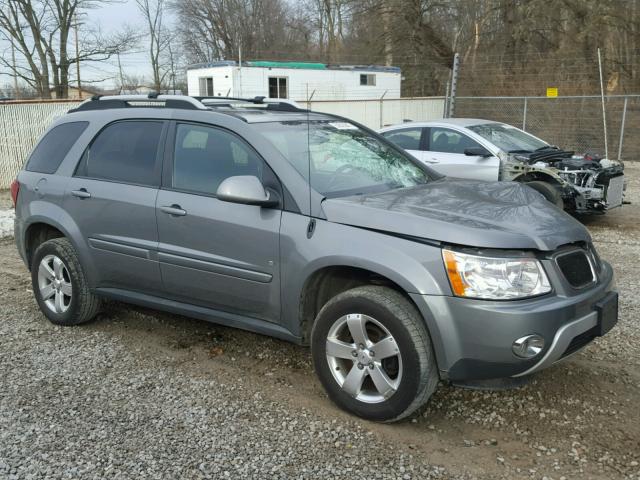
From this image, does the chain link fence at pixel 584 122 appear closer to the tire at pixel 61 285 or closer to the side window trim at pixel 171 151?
the side window trim at pixel 171 151

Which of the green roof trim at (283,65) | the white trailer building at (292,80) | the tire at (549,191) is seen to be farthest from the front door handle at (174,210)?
the green roof trim at (283,65)

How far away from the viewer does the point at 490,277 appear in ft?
10.3

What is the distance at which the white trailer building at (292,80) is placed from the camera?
24750 millimetres

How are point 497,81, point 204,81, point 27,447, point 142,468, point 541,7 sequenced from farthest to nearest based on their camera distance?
point 204,81 < point 541,7 < point 497,81 < point 27,447 < point 142,468

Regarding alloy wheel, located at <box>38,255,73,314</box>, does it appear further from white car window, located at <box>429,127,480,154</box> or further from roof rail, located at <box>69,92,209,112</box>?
white car window, located at <box>429,127,480,154</box>

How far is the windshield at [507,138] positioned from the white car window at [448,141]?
0.66 ft

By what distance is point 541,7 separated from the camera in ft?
74.9

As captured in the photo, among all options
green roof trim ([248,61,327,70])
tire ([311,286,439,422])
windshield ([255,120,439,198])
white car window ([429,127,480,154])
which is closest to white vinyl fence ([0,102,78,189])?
white car window ([429,127,480,154])

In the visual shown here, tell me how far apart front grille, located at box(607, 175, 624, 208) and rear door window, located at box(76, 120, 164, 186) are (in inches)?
258

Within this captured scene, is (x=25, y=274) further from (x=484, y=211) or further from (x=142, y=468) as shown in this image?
(x=484, y=211)

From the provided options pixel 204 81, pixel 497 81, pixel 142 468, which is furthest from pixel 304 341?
pixel 204 81

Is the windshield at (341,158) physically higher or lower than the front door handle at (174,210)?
higher

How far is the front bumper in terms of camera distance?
308cm

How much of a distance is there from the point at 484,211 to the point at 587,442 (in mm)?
1322
